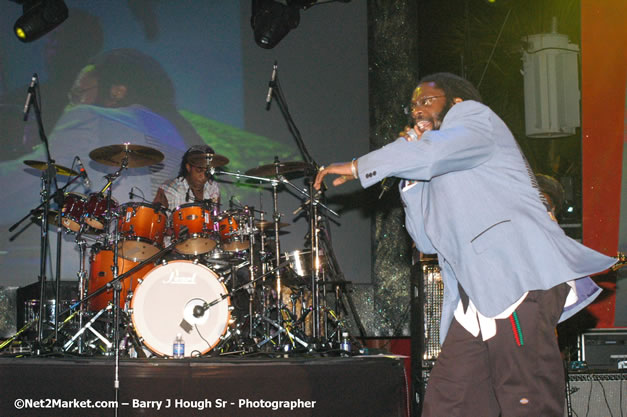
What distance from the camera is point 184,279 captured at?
589 centimetres

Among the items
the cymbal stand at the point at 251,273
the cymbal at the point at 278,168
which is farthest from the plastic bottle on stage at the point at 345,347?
the cymbal at the point at 278,168

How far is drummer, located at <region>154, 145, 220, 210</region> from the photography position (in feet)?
24.1

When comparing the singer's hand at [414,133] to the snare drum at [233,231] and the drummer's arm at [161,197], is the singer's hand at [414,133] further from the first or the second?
the drummer's arm at [161,197]

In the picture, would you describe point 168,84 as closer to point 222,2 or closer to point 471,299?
point 222,2

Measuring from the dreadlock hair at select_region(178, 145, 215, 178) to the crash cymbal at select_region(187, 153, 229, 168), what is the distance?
0.23ft

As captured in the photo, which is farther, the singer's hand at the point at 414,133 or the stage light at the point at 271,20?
the stage light at the point at 271,20

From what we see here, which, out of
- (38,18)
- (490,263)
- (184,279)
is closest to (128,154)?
(184,279)

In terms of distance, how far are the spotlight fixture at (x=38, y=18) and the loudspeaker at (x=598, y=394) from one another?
6.76 metres

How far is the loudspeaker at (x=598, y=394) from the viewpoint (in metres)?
4.97

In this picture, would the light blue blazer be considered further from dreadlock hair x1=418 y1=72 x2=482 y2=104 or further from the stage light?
the stage light

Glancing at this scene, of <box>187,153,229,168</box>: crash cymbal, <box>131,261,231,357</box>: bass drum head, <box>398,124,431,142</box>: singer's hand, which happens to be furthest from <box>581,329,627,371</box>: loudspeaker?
<box>187,153,229,168</box>: crash cymbal

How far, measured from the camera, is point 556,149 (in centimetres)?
743

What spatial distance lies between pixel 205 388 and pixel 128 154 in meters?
3.10

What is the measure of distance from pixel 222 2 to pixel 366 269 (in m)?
3.86
